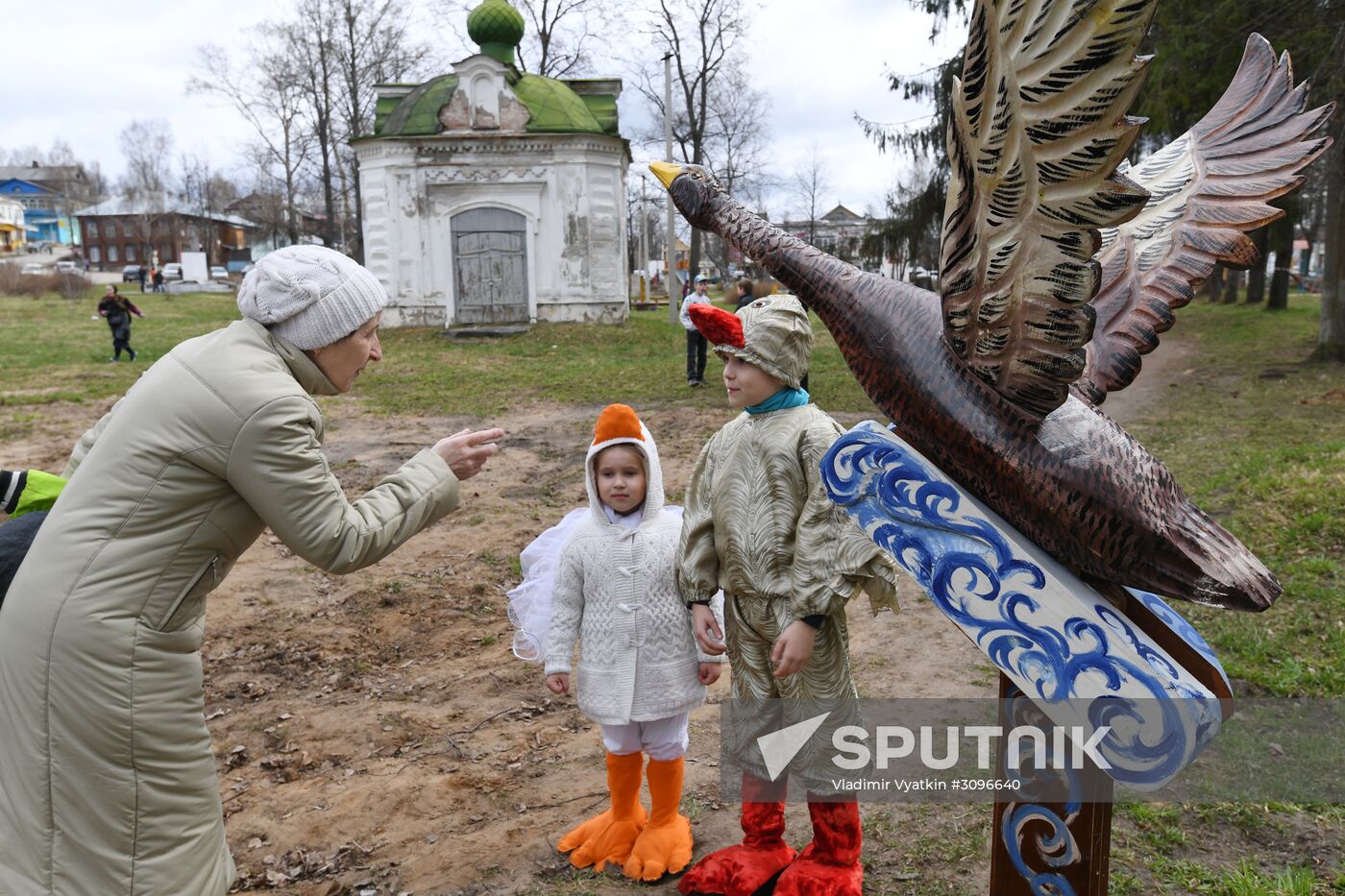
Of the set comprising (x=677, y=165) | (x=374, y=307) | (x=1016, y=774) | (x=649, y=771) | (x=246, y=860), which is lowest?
(x=246, y=860)

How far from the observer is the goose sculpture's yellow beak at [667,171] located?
7.57ft

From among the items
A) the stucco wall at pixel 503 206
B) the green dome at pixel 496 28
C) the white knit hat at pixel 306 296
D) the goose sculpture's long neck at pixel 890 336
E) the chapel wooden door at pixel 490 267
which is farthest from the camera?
the green dome at pixel 496 28

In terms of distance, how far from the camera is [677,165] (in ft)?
7.77

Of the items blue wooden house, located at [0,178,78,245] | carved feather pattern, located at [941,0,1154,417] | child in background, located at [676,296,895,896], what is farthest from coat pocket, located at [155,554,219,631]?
blue wooden house, located at [0,178,78,245]

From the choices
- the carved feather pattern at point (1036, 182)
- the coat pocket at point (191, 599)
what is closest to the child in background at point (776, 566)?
the carved feather pattern at point (1036, 182)

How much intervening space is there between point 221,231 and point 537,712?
3070 inches

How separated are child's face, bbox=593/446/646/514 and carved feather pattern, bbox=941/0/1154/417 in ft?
4.94

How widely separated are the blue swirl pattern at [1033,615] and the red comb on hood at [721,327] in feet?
2.55

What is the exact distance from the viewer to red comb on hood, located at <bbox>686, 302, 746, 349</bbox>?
2.65 meters

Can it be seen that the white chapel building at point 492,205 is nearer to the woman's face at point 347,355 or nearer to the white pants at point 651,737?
the white pants at point 651,737

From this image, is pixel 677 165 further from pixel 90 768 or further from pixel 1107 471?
pixel 90 768

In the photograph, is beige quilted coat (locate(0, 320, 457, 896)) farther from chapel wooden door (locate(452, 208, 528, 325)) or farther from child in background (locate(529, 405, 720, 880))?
chapel wooden door (locate(452, 208, 528, 325))

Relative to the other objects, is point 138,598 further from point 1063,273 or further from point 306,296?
point 1063,273

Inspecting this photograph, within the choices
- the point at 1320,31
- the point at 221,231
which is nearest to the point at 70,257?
the point at 221,231
